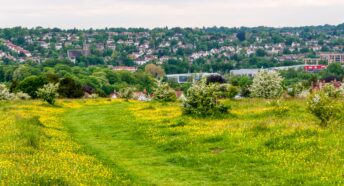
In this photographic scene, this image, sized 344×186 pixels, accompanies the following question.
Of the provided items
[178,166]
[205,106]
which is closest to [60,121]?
[205,106]

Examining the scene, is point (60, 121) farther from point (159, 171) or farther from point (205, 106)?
point (159, 171)

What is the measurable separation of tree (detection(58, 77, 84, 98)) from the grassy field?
5284 cm

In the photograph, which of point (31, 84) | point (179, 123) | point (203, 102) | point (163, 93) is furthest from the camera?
point (31, 84)

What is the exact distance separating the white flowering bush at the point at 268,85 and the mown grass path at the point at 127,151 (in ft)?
58.3

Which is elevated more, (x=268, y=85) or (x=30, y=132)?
(x=30, y=132)

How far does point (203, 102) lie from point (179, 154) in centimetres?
1258

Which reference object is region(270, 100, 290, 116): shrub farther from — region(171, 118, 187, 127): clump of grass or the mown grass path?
the mown grass path

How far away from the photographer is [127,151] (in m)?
24.4

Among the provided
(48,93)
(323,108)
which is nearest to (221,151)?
(323,108)

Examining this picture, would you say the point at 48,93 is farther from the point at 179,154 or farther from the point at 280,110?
the point at 179,154

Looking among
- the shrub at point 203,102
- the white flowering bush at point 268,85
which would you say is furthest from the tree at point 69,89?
the shrub at point 203,102

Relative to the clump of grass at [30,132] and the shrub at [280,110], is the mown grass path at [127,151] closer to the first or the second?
the clump of grass at [30,132]

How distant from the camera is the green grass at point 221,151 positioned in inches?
694

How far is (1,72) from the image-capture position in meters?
174
